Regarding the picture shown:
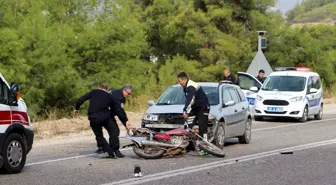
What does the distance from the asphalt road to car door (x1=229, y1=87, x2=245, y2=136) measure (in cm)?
44

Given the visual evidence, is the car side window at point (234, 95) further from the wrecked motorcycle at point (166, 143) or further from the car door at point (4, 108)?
the car door at point (4, 108)

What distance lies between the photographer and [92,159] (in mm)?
15102

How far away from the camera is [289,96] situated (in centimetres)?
2741

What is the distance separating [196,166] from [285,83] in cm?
1506

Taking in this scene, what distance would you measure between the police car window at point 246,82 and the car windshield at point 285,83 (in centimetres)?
59

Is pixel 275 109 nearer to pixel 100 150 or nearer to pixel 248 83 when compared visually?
pixel 248 83

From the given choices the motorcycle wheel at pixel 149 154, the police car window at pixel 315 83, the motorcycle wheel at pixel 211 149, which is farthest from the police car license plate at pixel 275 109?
the motorcycle wheel at pixel 149 154

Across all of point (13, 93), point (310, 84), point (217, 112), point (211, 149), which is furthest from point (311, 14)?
point (13, 93)

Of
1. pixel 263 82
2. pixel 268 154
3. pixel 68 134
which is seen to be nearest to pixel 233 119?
pixel 268 154

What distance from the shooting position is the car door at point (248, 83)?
2873 centimetres

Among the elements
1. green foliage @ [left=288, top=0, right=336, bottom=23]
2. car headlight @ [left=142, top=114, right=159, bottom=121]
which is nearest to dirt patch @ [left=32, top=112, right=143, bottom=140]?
car headlight @ [left=142, top=114, right=159, bottom=121]

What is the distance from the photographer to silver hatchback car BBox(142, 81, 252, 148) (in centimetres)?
1659

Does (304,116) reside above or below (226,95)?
below

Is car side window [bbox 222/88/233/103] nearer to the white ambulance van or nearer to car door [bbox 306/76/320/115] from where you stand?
the white ambulance van
